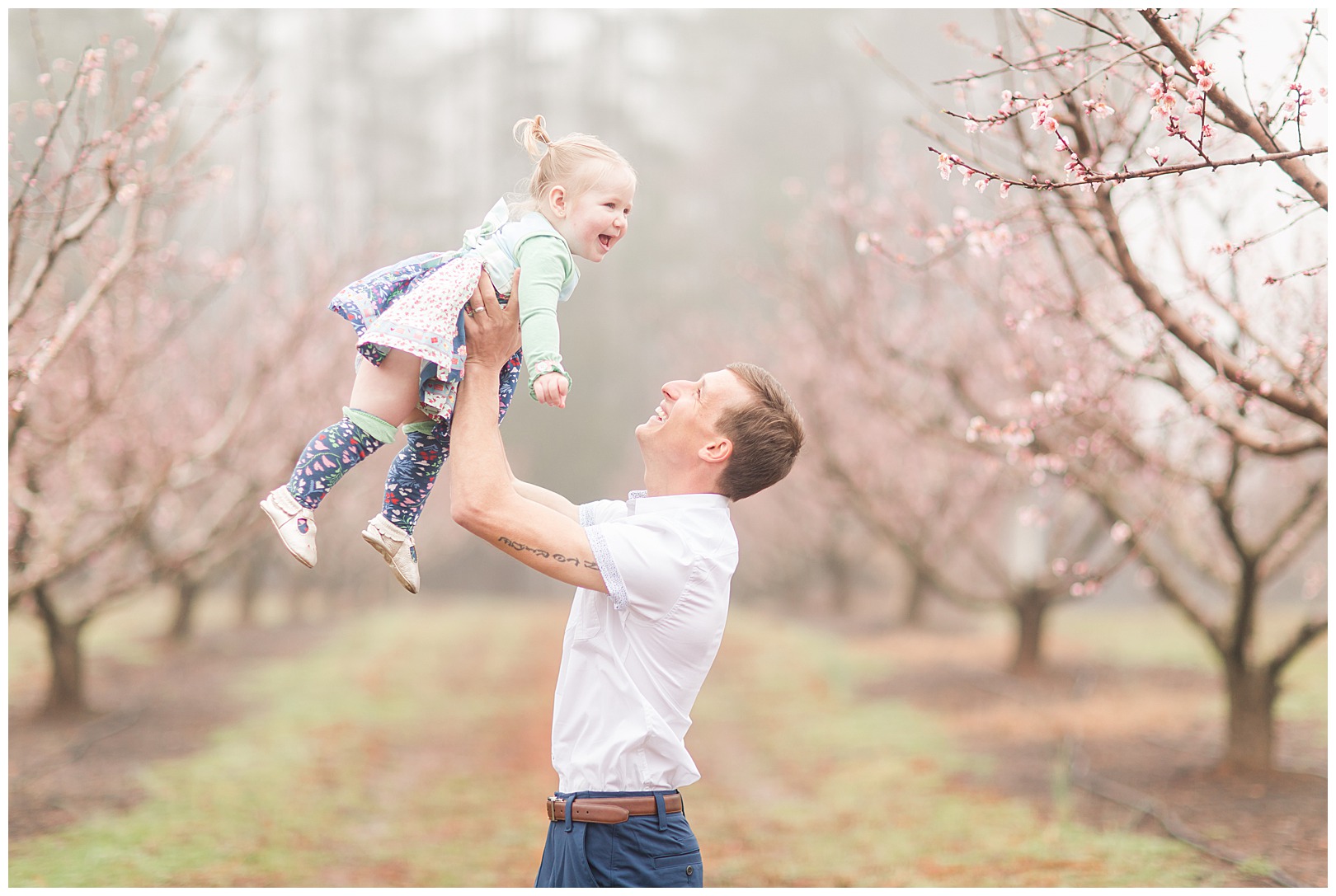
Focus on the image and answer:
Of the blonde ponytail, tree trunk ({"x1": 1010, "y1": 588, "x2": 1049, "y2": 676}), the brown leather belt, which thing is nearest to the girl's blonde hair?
the blonde ponytail

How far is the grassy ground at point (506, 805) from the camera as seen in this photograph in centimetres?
696

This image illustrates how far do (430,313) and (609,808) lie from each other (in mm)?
1173

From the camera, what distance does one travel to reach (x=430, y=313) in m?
2.51

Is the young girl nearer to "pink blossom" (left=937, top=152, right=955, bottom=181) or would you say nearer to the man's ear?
the man's ear

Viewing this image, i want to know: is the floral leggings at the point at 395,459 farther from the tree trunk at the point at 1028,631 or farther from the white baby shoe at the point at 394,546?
the tree trunk at the point at 1028,631

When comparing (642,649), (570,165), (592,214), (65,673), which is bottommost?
(65,673)

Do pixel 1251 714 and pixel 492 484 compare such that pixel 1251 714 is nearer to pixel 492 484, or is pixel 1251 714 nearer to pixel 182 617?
pixel 492 484

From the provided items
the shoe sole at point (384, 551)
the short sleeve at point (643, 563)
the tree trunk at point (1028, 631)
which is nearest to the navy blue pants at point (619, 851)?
the short sleeve at point (643, 563)

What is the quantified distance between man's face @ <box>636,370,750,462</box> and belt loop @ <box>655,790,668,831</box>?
78 centimetres

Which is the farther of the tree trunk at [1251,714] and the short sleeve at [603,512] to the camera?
the tree trunk at [1251,714]

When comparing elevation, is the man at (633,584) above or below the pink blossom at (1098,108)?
below

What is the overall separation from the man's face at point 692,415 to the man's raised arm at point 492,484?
309 mm

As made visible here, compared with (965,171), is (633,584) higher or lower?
lower

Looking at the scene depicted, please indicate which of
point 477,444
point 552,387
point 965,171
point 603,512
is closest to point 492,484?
point 477,444
